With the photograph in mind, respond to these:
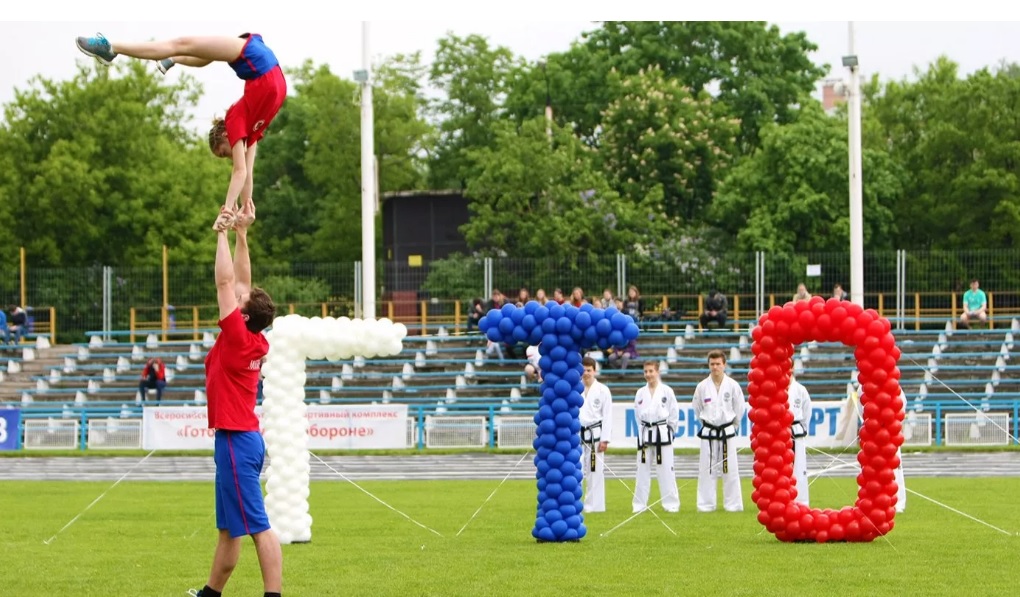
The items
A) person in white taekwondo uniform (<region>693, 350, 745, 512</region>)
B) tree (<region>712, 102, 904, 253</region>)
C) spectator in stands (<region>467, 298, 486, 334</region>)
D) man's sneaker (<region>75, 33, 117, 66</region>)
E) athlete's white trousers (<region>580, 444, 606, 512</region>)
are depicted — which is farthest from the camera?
tree (<region>712, 102, 904, 253</region>)

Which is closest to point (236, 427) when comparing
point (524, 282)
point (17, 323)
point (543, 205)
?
point (524, 282)

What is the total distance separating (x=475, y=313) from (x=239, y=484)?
971 inches

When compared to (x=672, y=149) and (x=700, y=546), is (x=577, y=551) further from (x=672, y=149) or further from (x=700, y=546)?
A: (x=672, y=149)

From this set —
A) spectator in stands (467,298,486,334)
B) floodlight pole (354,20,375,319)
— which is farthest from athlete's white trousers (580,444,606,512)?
spectator in stands (467,298,486,334)

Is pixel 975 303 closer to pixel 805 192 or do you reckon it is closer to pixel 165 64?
pixel 805 192

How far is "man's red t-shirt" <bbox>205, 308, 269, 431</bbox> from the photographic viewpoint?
9.47 meters

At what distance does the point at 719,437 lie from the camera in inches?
703

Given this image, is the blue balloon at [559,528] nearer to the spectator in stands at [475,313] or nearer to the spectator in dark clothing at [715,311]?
the spectator in stands at [475,313]

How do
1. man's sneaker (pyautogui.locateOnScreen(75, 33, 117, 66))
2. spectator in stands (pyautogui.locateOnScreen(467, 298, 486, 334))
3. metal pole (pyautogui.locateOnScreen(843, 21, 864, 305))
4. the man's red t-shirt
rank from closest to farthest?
1. man's sneaker (pyautogui.locateOnScreen(75, 33, 117, 66))
2. the man's red t-shirt
3. metal pole (pyautogui.locateOnScreen(843, 21, 864, 305))
4. spectator in stands (pyautogui.locateOnScreen(467, 298, 486, 334))

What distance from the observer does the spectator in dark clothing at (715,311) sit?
112 ft

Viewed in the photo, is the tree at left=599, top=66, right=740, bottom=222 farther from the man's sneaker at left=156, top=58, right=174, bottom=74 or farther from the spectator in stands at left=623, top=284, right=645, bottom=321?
the man's sneaker at left=156, top=58, right=174, bottom=74

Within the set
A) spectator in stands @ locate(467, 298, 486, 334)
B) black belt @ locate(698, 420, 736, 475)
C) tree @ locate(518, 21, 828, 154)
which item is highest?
tree @ locate(518, 21, 828, 154)

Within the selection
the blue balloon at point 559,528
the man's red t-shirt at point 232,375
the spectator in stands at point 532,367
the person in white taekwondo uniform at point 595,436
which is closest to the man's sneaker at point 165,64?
the man's red t-shirt at point 232,375

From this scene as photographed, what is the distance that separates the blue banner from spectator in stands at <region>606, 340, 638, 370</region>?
40.3ft
